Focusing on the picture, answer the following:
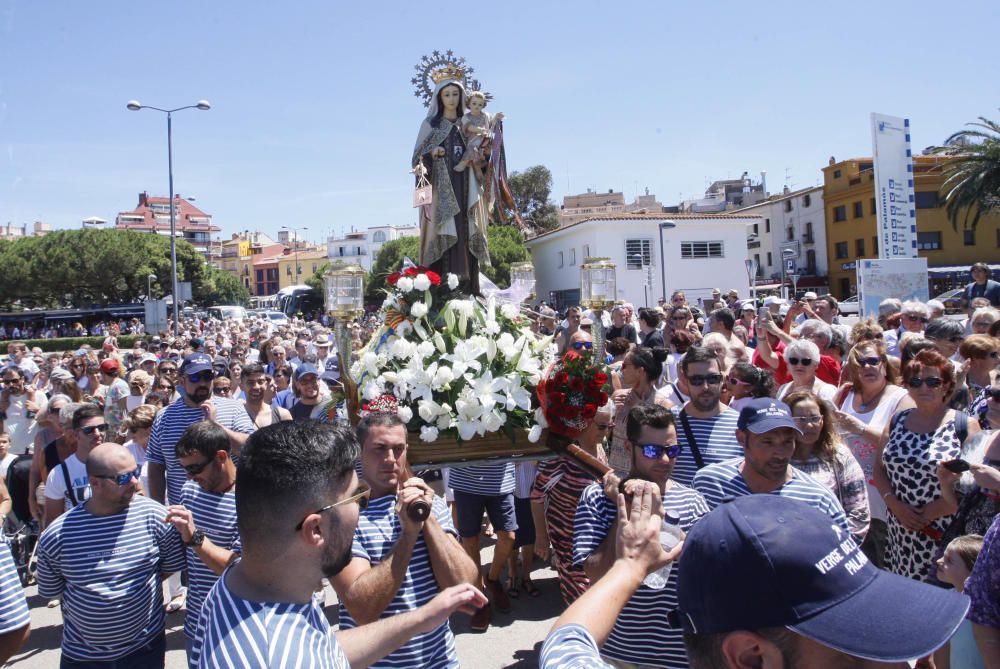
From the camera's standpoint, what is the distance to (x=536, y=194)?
51.2 meters

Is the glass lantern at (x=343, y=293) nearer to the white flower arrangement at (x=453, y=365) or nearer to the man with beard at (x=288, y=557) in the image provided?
the white flower arrangement at (x=453, y=365)

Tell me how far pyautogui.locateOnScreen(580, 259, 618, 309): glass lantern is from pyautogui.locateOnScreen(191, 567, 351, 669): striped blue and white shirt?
3.38 meters

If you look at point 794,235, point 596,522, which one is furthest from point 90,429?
point 794,235

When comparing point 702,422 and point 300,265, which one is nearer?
point 702,422

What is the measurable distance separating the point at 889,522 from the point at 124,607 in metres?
4.28

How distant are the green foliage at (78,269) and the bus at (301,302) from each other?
791 centimetres

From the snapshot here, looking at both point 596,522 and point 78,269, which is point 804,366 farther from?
point 78,269

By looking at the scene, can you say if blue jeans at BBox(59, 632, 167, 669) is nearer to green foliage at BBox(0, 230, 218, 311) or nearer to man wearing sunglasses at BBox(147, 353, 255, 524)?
man wearing sunglasses at BBox(147, 353, 255, 524)

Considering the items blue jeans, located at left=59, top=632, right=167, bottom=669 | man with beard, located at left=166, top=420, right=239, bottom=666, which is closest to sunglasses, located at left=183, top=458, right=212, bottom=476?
man with beard, located at left=166, top=420, right=239, bottom=666

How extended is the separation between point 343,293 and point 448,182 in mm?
1697

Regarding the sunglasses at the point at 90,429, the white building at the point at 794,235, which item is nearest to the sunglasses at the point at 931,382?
the sunglasses at the point at 90,429

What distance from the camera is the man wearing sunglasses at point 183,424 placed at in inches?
211

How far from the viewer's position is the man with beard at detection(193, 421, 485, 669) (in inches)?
74.4

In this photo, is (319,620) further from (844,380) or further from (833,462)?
(844,380)
